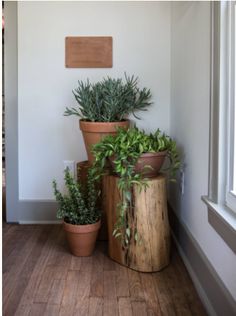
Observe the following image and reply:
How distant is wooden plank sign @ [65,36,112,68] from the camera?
8.76ft

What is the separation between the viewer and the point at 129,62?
270 centimetres

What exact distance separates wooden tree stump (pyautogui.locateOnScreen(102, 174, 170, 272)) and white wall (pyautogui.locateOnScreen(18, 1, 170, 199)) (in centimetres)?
83

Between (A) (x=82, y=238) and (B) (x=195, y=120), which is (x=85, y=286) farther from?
(B) (x=195, y=120)

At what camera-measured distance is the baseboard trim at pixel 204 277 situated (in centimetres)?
143

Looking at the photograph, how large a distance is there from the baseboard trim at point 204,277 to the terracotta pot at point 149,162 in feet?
1.38

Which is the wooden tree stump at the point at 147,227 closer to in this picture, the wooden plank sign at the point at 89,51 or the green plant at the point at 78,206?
the green plant at the point at 78,206

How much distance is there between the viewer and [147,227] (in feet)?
6.57

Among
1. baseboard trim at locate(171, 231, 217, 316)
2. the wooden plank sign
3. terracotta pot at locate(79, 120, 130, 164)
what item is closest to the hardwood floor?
baseboard trim at locate(171, 231, 217, 316)

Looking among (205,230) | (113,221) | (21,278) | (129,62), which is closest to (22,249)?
(21,278)

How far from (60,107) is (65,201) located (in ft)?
2.74

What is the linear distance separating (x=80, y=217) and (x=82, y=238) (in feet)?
0.42

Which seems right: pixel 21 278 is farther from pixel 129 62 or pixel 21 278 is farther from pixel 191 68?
pixel 129 62

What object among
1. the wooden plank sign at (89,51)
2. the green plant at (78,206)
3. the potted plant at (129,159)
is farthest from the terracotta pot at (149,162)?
the wooden plank sign at (89,51)

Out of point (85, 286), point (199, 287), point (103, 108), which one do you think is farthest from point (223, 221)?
point (103, 108)
